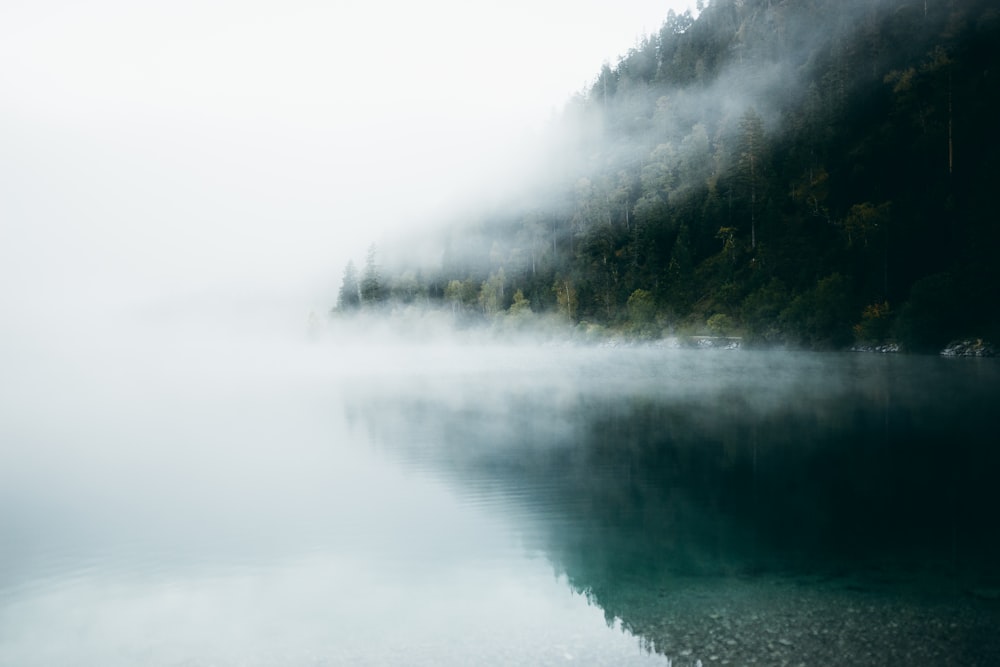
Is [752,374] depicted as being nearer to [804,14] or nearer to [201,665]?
[201,665]

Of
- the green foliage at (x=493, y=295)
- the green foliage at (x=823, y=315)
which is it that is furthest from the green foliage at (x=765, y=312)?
the green foliage at (x=493, y=295)

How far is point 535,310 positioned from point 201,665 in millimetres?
166827

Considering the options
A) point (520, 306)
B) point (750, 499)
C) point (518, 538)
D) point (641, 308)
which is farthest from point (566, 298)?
point (518, 538)

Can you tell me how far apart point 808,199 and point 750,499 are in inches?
4728

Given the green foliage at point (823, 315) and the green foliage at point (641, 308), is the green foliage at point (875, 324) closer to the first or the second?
the green foliage at point (823, 315)

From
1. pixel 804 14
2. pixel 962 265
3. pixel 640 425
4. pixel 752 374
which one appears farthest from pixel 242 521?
pixel 804 14

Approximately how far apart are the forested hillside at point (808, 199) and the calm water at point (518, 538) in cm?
6029

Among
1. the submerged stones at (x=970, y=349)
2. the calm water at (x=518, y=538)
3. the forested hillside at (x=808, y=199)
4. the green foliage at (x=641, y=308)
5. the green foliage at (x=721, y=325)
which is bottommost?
the calm water at (x=518, y=538)

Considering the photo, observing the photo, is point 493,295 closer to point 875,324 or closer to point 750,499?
point 875,324

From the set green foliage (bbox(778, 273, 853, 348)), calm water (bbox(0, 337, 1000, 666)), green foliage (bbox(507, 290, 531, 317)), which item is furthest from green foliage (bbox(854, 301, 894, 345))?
green foliage (bbox(507, 290, 531, 317))

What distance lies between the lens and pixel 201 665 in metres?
13.6

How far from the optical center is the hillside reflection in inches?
592

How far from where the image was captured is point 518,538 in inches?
838

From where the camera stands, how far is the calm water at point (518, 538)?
14242mm
